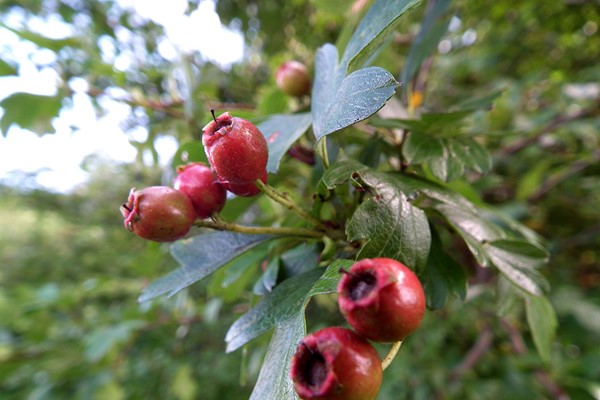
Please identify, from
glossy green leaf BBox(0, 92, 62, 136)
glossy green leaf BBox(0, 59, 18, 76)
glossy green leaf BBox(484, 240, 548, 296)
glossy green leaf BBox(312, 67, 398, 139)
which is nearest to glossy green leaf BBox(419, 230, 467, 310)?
glossy green leaf BBox(484, 240, 548, 296)

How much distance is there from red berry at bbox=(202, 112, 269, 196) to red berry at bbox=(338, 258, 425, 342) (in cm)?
17

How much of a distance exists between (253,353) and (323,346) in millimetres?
1120

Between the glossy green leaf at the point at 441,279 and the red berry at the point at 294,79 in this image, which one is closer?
the glossy green leaf at the point at 441,279

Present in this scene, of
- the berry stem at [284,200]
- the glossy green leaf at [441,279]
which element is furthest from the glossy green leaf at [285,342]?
the glossy green leaf at [441,279]

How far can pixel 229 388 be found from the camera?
330cm

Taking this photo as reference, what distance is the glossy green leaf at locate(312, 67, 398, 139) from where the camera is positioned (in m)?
0.37

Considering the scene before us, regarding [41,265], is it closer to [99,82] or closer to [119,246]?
[119,246]

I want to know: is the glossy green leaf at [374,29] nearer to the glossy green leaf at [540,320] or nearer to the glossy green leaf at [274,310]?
the glossy green leaf at [274,310]

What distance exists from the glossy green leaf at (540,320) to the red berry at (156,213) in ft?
1.65

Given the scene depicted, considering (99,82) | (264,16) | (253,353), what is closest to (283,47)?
(264,16)

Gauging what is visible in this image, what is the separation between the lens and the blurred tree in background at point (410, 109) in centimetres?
126

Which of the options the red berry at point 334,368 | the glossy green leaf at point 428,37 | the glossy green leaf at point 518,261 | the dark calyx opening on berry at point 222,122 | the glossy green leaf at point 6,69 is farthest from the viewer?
the glossy green leaf at point 6,69

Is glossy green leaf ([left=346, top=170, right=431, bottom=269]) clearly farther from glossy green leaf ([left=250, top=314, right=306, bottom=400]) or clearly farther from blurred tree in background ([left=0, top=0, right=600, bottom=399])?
blurred tree in background ([left=0, top=0, right=600, bottom=399])

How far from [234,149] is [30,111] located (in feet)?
3.28
